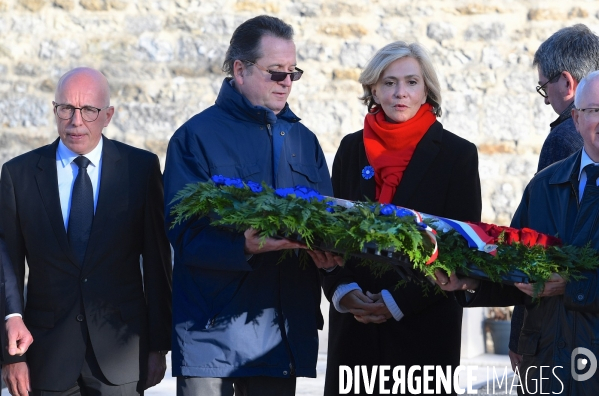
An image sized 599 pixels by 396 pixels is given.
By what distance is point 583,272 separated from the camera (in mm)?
3355

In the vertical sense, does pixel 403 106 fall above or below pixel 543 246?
above

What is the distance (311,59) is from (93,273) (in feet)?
13.2

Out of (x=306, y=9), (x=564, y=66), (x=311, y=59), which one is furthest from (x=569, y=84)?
(x=306, y=9)

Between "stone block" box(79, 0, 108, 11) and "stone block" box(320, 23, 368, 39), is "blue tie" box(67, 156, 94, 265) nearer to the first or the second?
"stone block" box(320, 23, 368, 39)

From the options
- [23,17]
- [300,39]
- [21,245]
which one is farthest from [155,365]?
[23,17]

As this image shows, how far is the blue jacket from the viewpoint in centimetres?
355

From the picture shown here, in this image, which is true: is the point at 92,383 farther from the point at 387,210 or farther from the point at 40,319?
the point at 387,210

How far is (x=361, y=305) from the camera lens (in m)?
4.03

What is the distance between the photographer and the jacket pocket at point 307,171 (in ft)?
12.5

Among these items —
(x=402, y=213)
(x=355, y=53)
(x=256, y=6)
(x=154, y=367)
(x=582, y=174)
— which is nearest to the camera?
(x=402, y=213)

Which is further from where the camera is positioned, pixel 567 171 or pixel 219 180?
pixel 567 171

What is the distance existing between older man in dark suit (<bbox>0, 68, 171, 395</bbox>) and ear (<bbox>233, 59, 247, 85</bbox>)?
0.55m

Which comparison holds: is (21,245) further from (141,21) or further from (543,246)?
(141,21)

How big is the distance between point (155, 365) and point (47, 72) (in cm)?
432
